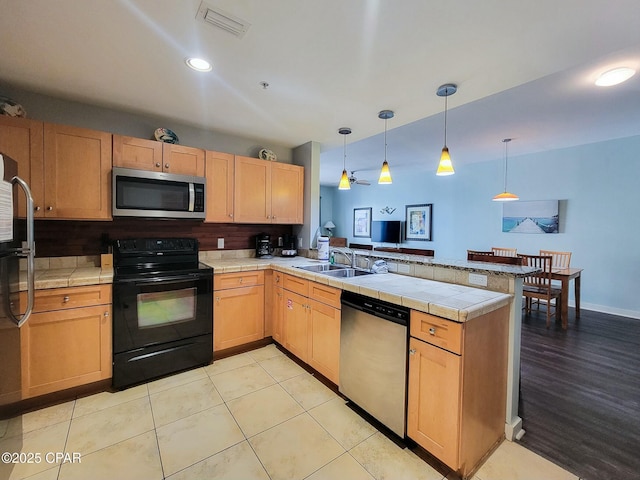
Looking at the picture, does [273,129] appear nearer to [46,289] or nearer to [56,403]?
[46,289]

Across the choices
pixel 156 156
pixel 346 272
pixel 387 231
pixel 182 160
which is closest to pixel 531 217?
pixel 387 231

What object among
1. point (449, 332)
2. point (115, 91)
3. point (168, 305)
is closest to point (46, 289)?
point (168, 305)

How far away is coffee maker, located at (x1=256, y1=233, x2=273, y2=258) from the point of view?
11.5 ft

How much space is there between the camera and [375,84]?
2.16 m

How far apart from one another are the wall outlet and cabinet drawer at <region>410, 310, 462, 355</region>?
0.64m

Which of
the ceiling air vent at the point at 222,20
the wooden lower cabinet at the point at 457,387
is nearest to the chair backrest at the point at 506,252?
the wooden lower cabinet at the point at 457,387

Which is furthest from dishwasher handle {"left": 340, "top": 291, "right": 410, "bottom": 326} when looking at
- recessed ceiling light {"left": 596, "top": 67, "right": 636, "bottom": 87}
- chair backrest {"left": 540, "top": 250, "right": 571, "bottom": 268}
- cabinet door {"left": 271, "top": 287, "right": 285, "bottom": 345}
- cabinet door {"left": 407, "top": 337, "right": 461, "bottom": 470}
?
chair backrest {"left": 540, "top": 250, "right": 571, "bottom": 268}

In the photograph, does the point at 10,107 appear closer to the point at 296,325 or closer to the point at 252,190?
the point at 252,190

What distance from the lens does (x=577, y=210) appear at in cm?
458

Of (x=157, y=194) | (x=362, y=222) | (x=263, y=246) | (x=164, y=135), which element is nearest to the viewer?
(x=157, y=194)

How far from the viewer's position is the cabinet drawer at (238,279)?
273 cm

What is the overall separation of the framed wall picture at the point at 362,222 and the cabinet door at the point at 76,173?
6455 mm

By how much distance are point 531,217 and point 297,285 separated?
4694 mm

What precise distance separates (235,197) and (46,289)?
173 cm
